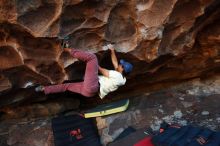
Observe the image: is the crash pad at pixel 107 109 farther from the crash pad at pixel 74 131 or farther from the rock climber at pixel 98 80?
the rock climber at pixel 98 80

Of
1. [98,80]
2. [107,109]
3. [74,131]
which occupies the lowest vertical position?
[74,131]

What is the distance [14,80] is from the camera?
14.2 feet

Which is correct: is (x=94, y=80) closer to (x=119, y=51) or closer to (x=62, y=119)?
(x=119, y=51)

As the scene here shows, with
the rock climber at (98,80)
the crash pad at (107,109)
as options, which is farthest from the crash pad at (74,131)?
the rock climber at (98,80)

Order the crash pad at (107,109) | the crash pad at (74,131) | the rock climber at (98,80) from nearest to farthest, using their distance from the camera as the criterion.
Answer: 1. the rock climber at (98,80)
2. the crash pad at (74,131)
3. the crash pad at (107,109)

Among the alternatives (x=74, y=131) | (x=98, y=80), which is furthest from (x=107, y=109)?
(x=98, y=80)

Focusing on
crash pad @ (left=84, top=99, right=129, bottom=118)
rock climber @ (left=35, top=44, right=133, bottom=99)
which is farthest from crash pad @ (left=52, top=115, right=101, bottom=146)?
rock climber @ (left=35, top=44, right=133, bottom=99)

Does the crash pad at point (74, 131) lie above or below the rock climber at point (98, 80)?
below

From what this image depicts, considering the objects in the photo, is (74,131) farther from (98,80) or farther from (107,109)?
(98,80)

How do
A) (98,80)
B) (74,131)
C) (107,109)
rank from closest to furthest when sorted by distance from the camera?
(98,80), (74,131), (107,109)

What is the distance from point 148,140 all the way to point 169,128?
313mm

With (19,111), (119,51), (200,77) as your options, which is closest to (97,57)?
(119,51)

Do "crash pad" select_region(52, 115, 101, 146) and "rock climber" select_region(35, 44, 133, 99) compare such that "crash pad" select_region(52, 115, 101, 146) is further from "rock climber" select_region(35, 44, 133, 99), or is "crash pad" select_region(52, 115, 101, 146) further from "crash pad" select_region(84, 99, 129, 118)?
"rock climber" select_region(35, 44, 133, 99)

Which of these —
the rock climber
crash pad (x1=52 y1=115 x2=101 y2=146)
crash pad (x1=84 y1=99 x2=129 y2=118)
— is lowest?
crash pad (x1=52 y1=115 x2=101 y2=146)
